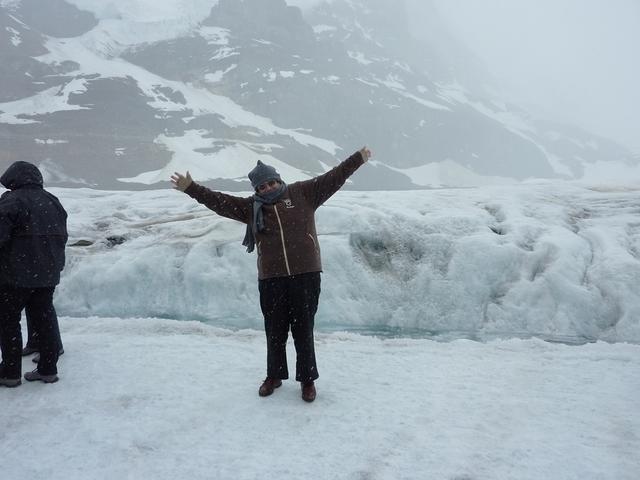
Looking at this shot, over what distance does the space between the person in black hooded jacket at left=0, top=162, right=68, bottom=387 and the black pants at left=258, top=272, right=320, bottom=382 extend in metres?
1.77

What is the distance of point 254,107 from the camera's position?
109312 mm

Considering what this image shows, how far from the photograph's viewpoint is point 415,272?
7.78 metres

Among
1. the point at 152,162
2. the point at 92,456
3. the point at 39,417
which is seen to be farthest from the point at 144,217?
the point at 152,162

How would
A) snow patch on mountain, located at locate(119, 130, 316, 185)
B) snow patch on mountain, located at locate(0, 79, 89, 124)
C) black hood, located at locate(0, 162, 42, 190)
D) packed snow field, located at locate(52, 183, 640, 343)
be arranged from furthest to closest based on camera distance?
snow patch on mountain, located at locate(0, 79, 89, 124)
snow patch on mountain, located at locate(119, 130, 316, 185)
packed snow field, located at locate(52, 183, 640, 343)
black hood, located at locate(0, 162, 42, 190)

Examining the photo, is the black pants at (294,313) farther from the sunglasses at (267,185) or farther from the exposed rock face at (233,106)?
the exposed rock face at (233,106)

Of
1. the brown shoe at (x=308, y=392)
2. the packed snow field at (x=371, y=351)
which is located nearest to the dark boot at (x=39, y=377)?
the packed snow field at (x=371, y=351)

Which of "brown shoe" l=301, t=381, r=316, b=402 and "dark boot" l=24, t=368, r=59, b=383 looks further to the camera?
"dark boot" l=24, t=368, r=59, b=383

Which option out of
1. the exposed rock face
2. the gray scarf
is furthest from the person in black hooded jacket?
the exposed rock face

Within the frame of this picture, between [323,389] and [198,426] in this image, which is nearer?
[198,426]

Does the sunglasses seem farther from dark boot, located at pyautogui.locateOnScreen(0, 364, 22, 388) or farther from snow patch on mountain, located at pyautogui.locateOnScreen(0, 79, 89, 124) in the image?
snow patch on mountain, located at pyautogui.locateOnScreen(0, 79, 89, 124)

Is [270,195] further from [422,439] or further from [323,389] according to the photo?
[422,439]

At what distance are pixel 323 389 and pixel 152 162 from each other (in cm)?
7158

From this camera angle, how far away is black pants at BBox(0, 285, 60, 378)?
3617 mm

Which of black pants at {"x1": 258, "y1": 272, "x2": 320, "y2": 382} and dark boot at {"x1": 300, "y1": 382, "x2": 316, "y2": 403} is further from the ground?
black pants at {"x1": 258, "y1": 272, "x2": 320, "y2": 382}
